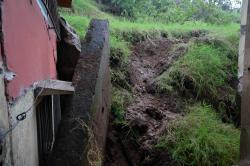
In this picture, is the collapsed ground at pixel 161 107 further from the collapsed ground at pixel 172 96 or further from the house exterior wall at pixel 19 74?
the house exterior wall at pixel 19 74

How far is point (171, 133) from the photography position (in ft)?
12.7

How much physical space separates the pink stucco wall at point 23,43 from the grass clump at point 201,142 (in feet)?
5.80

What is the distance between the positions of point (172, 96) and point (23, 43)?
3074 millimetres

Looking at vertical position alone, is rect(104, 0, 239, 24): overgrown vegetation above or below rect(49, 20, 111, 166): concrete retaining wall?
above

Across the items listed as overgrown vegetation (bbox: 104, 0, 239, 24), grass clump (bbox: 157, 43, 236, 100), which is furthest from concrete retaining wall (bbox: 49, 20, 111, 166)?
overgrown vegetation (bbox: 104, 0, 239, 24)

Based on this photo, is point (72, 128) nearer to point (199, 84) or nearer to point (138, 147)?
point (138, 147)

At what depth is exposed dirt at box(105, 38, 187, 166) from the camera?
3.64 metres

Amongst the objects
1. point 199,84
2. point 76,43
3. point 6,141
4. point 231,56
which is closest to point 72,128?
point 6,141

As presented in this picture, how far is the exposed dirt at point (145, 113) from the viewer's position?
364cm

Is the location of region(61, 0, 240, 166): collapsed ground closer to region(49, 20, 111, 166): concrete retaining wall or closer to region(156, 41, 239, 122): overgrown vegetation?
region(156, 41, 239, 122): overgrown vegetation

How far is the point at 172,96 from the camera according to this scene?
4.84m

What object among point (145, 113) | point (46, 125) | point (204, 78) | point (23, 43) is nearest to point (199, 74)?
point (204, 78)

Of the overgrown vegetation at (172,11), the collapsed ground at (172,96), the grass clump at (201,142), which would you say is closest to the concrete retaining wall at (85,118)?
the collapsed ground at (172,96)

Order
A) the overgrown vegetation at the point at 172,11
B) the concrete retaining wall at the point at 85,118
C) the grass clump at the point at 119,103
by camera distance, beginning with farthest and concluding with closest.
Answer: the overgrown vegetation at the point at 172,11 < the grass clump at the point at 119,103 < the concrete retaining wall at the point at 85,118
